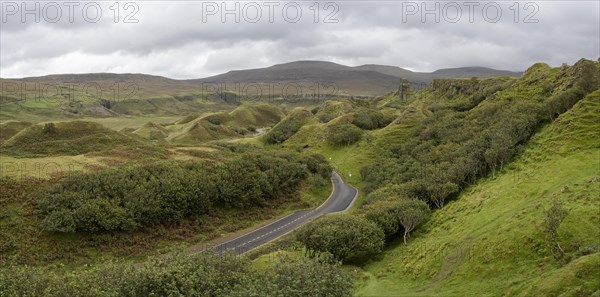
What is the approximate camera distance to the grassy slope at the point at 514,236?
1364 inches

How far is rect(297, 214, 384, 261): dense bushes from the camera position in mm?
49500

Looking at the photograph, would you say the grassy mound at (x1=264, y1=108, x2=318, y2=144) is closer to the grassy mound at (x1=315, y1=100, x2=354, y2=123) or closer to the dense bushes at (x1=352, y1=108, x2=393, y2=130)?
the grassy mound at (x1=315, y1=100, x2=354, y2=123)

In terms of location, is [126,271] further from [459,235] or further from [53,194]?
[459,235]

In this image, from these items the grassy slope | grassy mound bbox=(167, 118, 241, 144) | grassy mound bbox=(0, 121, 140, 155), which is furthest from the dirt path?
grassy mound bbox=(167, 118, 241, 144)

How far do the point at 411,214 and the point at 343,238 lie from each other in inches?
417

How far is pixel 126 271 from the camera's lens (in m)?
27.6

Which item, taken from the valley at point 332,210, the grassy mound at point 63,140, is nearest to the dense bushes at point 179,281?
the valley at point 332,210

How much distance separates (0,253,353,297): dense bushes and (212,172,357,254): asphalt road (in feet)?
46.6

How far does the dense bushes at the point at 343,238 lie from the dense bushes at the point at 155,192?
58.4 feet

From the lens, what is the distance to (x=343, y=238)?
1962 inches

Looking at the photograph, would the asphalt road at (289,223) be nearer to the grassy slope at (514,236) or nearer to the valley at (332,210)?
the valley at (332,210)

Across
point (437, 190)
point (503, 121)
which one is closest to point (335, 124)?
point (503, 121)

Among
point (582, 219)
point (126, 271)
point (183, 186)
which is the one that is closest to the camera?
point (126, 271)

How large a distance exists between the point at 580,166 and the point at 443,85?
11115cm
